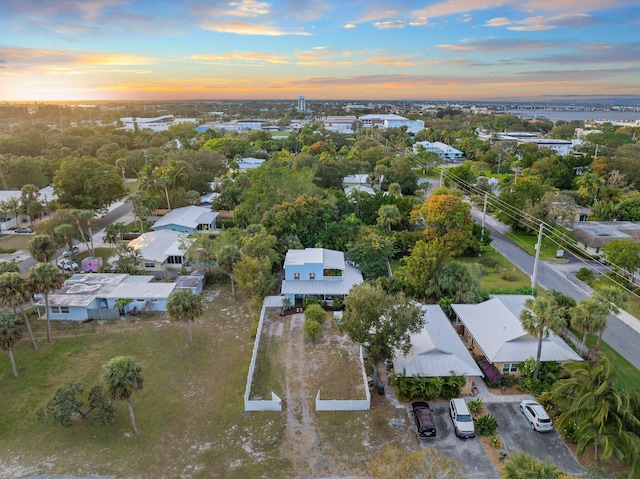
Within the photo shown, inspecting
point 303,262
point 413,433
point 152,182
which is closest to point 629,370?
point 413,433

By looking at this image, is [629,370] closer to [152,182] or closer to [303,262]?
[303,262]

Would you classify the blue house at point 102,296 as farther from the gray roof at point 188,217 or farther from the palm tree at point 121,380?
the gray roof at point 188,217

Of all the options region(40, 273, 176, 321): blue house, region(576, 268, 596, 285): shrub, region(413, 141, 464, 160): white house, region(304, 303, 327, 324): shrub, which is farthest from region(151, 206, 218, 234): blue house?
region(413, 141, 464, 160): white house

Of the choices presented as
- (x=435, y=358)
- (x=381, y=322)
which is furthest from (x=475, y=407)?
(x=381, y=322)

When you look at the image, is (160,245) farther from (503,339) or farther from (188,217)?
(503,339)

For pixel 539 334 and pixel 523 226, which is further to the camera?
pixel 523 226

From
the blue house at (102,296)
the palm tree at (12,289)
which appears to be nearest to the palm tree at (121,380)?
the palm tree at (12,289)
